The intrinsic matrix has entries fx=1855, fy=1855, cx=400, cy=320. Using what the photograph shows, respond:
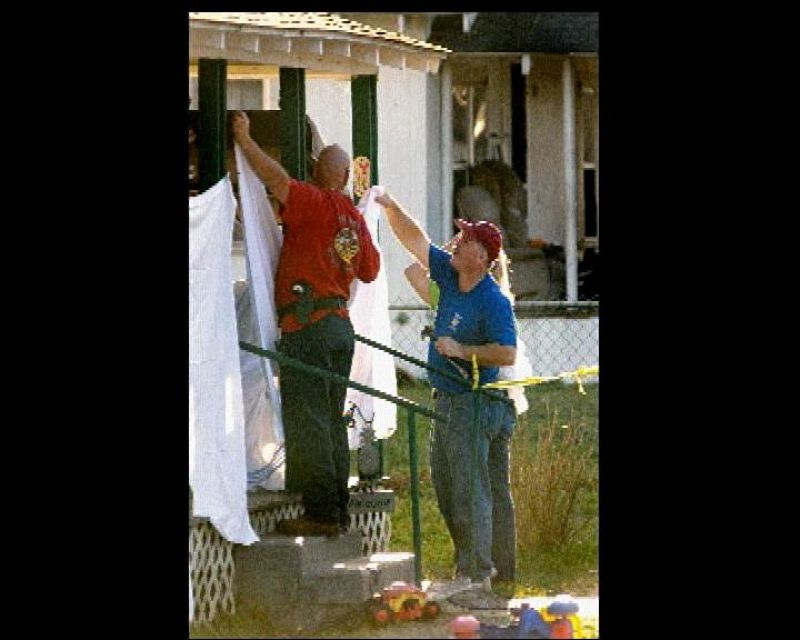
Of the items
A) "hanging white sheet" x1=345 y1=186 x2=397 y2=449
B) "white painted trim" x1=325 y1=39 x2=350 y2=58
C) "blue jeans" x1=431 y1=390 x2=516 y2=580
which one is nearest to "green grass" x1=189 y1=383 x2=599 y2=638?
"blue jeans" x1=431 y1=390 x2=516 y2=580

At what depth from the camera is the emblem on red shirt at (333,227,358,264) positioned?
7.94m

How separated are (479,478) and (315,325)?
987 millimetres

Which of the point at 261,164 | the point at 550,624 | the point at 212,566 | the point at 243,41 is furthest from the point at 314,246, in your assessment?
the point at 550,624

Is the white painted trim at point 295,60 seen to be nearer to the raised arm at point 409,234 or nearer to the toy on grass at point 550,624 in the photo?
the raised arm at point 409,234

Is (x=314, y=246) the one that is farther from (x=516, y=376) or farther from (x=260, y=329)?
(x=516, y=376)

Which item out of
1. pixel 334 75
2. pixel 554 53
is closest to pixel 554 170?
pixel 554 53

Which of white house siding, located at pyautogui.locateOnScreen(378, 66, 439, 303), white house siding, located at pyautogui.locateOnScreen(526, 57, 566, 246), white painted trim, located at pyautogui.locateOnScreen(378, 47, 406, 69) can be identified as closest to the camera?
white painted trim, located at pyautogui.locateOnScreen(378, 47, 406, 69)

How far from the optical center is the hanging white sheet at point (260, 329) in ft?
25.8

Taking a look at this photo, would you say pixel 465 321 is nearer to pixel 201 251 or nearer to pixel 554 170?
pixel 201 251

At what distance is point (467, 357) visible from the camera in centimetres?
806

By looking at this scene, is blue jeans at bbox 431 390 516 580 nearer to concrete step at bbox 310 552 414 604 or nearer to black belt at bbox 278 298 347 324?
concrete step at bbox 310 552 414 604

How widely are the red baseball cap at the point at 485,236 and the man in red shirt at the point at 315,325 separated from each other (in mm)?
517

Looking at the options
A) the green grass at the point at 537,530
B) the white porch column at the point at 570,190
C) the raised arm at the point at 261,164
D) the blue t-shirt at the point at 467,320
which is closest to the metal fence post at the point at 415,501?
the blue t-shirt at the point at 467,320
